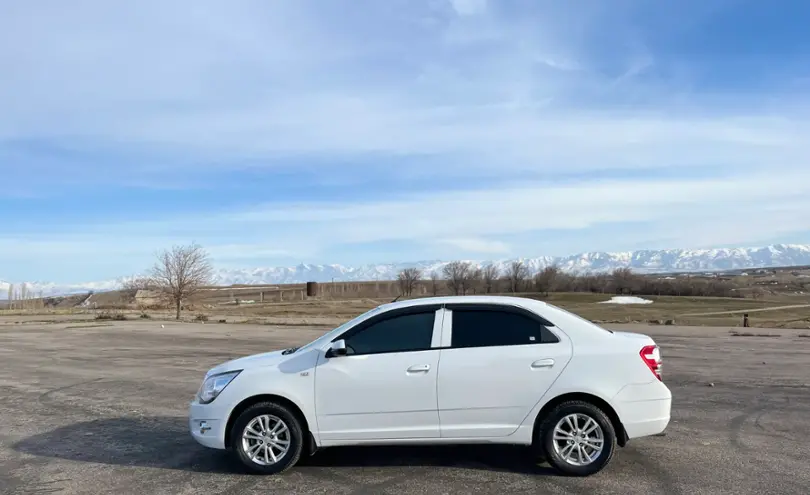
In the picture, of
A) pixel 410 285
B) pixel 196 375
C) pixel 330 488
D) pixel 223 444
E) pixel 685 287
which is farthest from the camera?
pixel 410 285

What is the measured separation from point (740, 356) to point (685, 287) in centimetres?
9613

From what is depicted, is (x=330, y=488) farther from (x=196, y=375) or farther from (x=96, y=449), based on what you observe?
(x=196, y=375)

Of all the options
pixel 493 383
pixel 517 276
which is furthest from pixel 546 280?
pixel 493 383

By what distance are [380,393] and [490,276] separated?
113 metres

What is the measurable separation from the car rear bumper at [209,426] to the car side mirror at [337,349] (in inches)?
50.5

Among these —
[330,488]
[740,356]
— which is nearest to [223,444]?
[330,488]

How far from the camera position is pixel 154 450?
26.0 feet

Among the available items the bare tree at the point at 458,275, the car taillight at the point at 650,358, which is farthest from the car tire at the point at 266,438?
the bare tree at the point at 458,275

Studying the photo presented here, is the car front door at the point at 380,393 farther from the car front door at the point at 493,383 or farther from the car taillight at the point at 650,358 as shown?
the car taillight at the point at 650,358

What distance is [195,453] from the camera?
7.73 meters

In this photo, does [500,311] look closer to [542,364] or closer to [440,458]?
[542,364]

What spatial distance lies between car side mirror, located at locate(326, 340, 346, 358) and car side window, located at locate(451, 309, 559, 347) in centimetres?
110

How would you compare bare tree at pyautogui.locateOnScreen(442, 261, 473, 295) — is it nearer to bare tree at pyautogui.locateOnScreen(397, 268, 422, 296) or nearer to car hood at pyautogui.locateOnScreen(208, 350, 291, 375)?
bare tree at pyautogui.locateOnScreen(397, 268, 422, 296)

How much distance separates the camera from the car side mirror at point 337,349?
6.73 m
